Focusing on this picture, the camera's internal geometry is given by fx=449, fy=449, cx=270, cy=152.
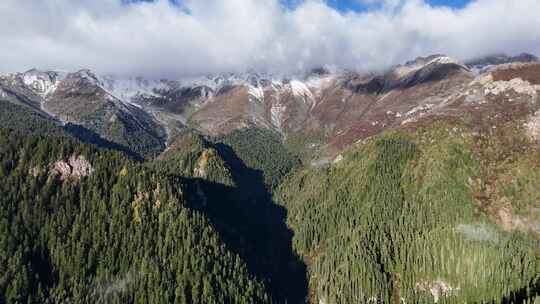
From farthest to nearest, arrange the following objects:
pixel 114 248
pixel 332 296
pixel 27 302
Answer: pixel 332 296 → pixel 114 248 → pixel 27 302

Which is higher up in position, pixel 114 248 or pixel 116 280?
pixel 114 248

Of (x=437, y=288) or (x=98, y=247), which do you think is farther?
(x=437, y=288)

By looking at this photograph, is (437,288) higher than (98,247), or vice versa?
(98,247)

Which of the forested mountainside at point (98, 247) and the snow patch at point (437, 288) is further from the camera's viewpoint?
the snow patch at point (437, 288)

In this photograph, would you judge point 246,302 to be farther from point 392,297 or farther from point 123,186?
point 123,186

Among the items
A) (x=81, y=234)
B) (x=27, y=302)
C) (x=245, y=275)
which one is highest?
(x=81, y=234)

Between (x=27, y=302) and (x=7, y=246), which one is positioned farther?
(x=7, y=246)

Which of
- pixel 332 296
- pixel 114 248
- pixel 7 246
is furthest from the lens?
pixel 332 296

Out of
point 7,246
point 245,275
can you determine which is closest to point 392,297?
point 245,275

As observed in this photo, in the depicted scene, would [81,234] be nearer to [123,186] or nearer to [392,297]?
[123,186]

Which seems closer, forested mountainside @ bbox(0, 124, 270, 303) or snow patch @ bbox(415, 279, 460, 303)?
forested mountainside @ bbox(0, 124, 270, 303)
